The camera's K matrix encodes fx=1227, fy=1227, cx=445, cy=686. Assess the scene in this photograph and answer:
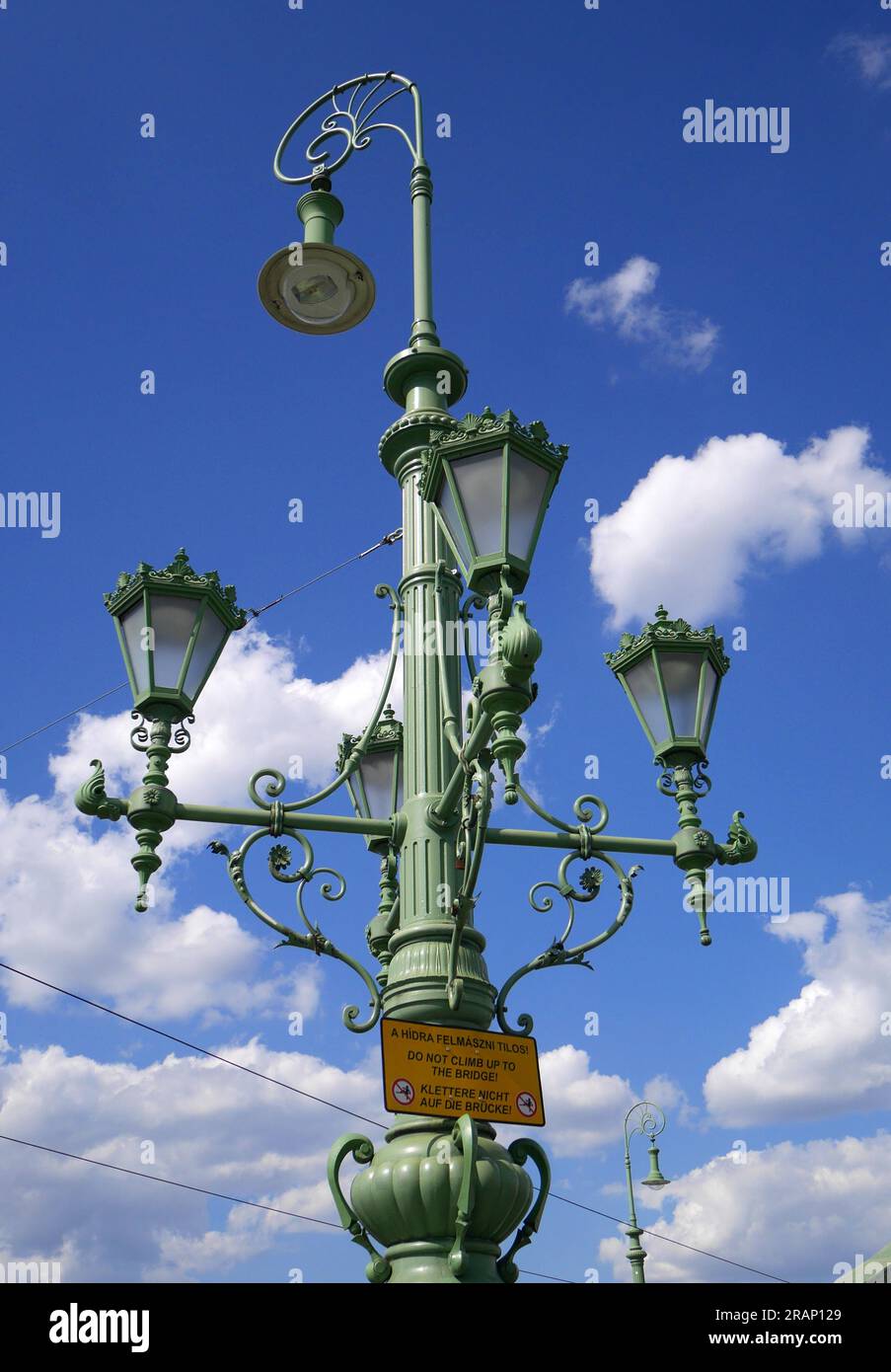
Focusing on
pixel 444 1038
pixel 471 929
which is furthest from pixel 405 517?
pixel 444 1038

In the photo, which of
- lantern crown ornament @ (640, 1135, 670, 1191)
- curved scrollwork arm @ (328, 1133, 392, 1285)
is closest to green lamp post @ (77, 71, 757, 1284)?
curved scrollwork arm @ (328, 1133, 392, 1285)

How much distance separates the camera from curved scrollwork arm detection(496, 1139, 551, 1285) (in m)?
4.84

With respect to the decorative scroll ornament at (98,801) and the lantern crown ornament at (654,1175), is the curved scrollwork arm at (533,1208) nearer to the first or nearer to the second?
the decorative scroll ornament at (98,801)

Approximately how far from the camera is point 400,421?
6.34 metres

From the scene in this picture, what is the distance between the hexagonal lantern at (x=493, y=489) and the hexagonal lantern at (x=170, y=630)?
1355mm

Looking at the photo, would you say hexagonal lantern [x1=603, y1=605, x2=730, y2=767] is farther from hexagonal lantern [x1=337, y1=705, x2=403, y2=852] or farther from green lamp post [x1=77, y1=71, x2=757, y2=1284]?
hexagonal lantern [x1=337, y1=705, x2=403, y2=852]

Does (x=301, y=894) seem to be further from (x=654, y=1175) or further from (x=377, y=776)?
(x=654, y=1175)

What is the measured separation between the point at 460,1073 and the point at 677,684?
2.19 meters

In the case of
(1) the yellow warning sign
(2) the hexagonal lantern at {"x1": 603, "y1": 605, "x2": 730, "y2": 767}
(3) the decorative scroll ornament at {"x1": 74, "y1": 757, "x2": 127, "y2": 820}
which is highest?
(2) the hexagonal lantern at {"x1": 603, "y1": 605, "x2": 730, "y2": 767}

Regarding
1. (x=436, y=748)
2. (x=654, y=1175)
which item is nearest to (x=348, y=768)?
(x=436, y=748)

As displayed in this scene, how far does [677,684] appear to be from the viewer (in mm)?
5961

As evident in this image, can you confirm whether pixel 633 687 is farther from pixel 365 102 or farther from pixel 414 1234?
pixel 365 102

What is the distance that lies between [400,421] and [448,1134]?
3.49 m

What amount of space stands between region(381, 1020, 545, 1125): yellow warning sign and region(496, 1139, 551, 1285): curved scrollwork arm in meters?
0.17
